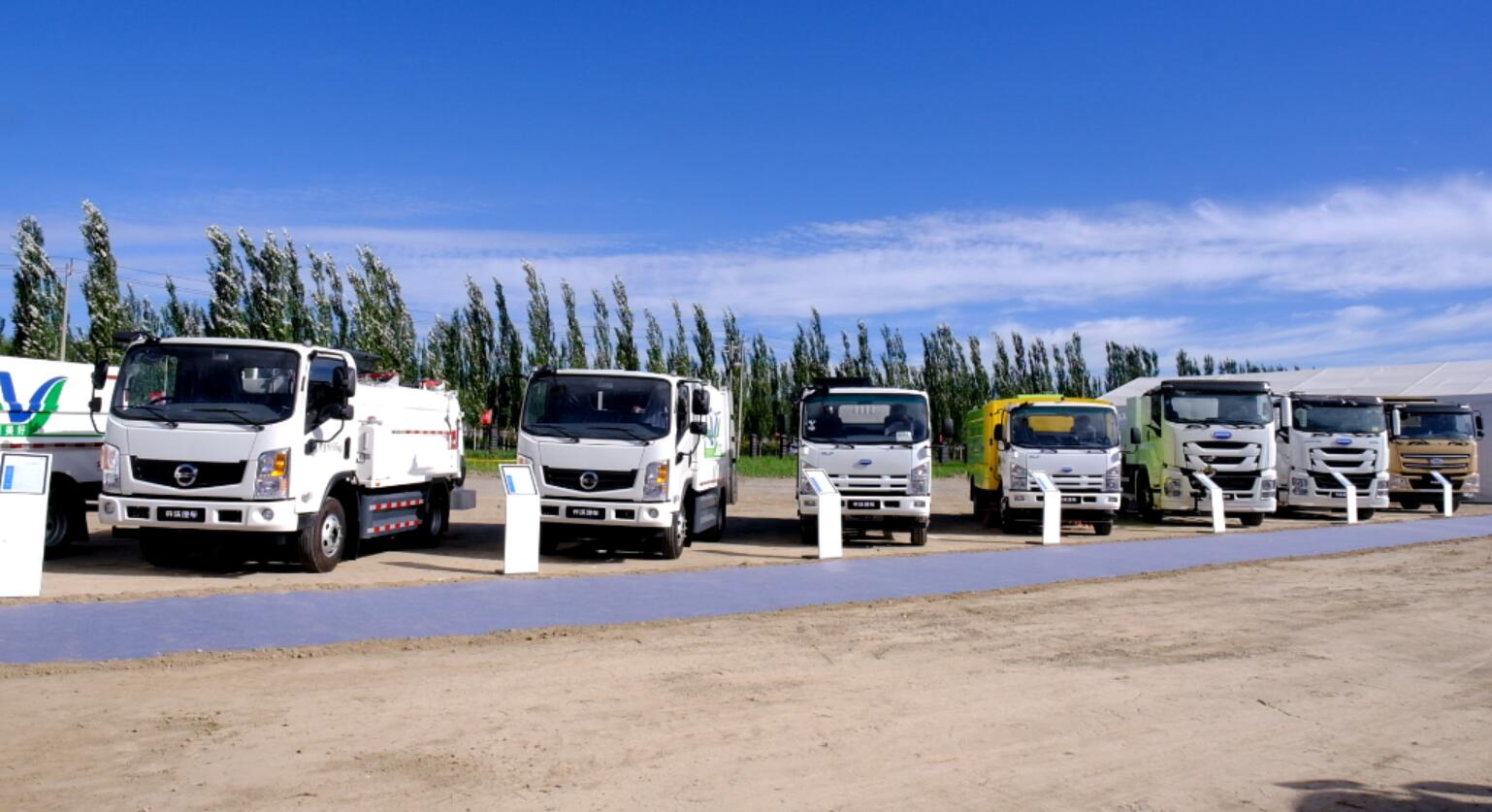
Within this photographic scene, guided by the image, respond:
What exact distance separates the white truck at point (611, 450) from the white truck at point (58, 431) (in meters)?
5.63

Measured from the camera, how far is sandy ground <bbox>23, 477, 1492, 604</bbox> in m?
12.8

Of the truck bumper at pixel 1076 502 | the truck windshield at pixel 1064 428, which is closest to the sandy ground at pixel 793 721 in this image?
the truck bumper at pixel 1076 502

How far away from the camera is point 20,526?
11367 millimetres

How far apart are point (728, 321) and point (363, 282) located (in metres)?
19.6

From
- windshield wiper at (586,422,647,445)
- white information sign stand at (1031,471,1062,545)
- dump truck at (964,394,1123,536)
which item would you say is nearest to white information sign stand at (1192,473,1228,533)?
dump truck at (964,394,1123,536)

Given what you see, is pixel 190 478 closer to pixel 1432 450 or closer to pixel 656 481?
pixel 656 481

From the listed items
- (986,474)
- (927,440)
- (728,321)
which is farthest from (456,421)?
(728,321)

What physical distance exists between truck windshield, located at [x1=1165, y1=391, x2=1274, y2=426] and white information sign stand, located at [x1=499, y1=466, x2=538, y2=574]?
14.9 metres

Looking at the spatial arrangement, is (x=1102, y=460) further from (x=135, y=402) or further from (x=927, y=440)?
(x=135, y=402)

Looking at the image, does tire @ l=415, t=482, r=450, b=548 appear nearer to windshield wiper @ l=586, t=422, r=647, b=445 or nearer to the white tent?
windshield wiper @ l=586, t=422, r=647, b=445

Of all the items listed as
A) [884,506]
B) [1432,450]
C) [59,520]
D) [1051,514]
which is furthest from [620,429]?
[1432,450]

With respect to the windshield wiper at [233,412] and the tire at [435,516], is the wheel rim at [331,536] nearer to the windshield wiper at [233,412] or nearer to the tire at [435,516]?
the windshield wiper at [233,412]

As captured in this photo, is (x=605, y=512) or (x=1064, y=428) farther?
(x=1064, y=428)

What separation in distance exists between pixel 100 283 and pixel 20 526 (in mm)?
33291
